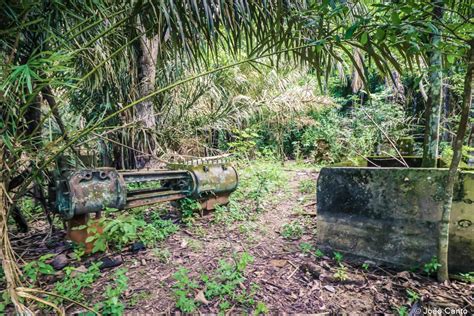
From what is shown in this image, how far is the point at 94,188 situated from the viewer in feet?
7.02

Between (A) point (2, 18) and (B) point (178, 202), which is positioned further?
(B) point (178, 202)

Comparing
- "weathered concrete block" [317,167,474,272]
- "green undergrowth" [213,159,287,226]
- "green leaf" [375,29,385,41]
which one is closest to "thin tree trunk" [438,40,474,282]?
"weathered concrete block" [317,167,474,272]

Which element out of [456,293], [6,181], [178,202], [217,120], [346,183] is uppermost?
[217,120]

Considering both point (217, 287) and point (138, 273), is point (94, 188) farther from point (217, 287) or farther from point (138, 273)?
point (217, 287)

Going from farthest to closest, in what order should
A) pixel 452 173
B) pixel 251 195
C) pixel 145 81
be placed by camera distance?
pixel 145 81, pixel 251 195, pixel 452 173

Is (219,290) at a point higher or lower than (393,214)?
lower

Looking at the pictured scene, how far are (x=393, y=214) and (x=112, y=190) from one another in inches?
88.7

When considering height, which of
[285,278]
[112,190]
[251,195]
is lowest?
[285,278]

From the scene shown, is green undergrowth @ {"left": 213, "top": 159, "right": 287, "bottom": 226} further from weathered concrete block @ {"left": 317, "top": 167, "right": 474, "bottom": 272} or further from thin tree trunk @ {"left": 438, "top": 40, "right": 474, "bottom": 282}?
thin tree trunk @ {"left": 438, "top": 40, "right": 474, "bottom": 282}

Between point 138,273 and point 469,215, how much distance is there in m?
2.43

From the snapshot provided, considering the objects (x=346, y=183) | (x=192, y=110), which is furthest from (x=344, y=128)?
(x=346, y=183)

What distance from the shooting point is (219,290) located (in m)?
1.80

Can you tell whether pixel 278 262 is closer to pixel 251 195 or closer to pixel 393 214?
pixel 393 214

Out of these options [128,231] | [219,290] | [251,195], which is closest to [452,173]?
[219,290]
